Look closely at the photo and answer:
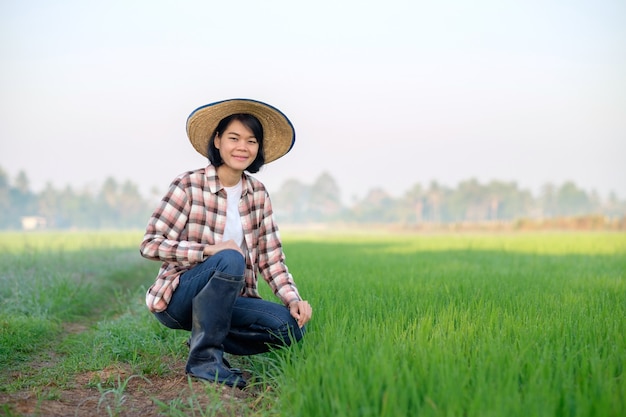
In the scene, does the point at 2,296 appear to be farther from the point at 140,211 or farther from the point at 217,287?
the point at 140,211

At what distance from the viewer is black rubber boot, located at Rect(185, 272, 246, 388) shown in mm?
2732

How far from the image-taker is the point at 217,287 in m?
2.72

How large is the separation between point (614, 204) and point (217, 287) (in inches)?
4444

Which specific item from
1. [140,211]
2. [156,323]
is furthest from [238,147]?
[140,211]

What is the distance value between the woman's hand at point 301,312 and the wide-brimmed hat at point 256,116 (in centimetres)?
87

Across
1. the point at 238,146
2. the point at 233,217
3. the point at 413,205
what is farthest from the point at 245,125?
the point at 413,205

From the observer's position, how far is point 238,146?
9.91ft

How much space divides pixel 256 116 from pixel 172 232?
0.76 metres

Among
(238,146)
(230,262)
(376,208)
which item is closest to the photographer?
(230,262)

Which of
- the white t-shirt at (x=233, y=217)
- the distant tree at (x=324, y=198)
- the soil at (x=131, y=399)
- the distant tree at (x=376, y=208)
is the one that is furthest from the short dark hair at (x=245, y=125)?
the distant tree at (x=324, y=198)

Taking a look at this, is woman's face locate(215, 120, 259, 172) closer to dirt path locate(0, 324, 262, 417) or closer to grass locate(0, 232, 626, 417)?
grass locate(0, 232, 626, 417)

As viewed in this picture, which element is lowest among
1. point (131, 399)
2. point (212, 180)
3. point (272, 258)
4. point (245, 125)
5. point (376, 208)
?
point (131, 399)

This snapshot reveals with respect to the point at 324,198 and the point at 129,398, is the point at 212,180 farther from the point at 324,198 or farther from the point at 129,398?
the point at 324,198

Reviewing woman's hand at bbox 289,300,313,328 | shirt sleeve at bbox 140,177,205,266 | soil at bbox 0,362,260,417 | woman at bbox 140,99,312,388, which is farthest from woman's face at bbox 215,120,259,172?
soil at bbox 0,362,260,417
